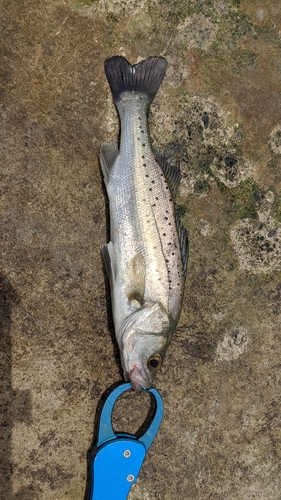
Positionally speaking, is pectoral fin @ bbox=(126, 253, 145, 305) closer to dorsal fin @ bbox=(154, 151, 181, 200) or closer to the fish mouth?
the fish mouth

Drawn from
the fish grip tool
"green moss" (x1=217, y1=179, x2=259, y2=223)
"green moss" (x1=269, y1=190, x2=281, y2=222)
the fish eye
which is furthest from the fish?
"green moss" (x1=269, y1=190, x2=281, y2=222)

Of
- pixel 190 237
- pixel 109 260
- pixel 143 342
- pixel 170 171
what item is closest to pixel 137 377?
pixel 143 342

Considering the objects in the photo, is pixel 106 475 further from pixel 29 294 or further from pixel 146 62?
pixel 146 62

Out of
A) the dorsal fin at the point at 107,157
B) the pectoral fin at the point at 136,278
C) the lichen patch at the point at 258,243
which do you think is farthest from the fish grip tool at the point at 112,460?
the dorsal fin at the point at 107,157

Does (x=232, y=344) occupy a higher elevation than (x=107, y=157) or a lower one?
lower

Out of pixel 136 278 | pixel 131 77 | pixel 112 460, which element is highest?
pixel 131 77

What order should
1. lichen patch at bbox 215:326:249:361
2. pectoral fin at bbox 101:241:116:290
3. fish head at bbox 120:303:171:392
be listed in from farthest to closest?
lichen patch at bbox 215:326:249:361
pectoral fin at bbox 101:241:116:290
fish head at bbox 120:303:171:392

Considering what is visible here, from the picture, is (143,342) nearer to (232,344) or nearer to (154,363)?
(154,363)
